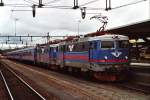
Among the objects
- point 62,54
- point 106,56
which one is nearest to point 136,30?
point 106,56

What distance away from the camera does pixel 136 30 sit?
25.6 m

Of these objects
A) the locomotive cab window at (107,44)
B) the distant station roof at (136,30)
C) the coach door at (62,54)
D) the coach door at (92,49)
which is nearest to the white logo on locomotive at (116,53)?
the locomotive cab window at (107,44)

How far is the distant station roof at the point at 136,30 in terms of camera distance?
21897 mm

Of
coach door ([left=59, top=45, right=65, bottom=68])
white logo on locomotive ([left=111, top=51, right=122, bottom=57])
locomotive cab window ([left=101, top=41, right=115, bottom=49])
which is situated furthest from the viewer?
coach door ([left=59, top=45, right=65, bottom=68])

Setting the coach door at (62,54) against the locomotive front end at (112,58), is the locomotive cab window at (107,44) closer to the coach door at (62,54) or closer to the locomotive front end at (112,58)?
the locomotive front end at (112,58)

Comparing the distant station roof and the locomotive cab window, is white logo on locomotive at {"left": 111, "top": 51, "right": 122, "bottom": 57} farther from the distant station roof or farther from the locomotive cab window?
the distant station roof

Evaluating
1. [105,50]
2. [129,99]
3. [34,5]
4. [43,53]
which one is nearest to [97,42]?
[105,50]

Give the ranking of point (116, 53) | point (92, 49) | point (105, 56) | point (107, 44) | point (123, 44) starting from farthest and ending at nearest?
1. point (92, 49)
2. point (123, 44)
3. point (107, 44)
4. point (116, 53)
5. point (105, 56)

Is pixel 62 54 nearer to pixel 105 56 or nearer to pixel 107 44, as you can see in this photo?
pixel 107 44

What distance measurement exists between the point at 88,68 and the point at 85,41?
1.89 m

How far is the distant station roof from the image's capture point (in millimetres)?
21897

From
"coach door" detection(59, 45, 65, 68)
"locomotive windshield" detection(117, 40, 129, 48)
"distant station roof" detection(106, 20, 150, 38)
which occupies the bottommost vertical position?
"coach door" detection(59, 45, 65, 68)

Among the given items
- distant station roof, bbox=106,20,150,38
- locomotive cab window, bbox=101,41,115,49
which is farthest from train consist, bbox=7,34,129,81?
distant station roof, bbox=106,20,150,38

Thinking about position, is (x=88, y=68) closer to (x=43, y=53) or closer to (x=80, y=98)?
(x=80, y=98)
